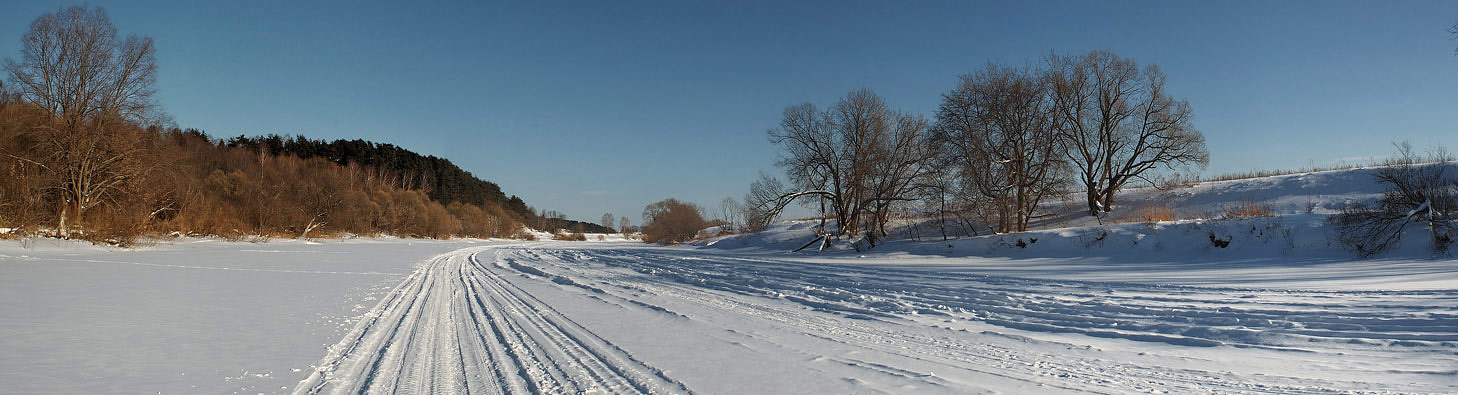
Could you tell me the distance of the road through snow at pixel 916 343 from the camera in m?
3.93

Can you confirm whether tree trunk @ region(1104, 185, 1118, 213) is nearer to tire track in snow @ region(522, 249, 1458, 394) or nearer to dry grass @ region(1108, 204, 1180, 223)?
dry grass @ region(1108, 204, 1180, 223)

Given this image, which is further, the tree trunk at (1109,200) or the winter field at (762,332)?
the tree trunk at (1109,200)

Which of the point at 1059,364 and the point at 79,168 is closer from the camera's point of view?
the point at 1059,364

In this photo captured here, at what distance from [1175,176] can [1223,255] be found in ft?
50.3

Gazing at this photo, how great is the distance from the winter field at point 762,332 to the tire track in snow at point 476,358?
1.2 inches

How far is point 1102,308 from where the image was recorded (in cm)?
690

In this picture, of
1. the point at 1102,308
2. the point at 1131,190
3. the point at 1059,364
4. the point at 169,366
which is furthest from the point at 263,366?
the point at 1131,190

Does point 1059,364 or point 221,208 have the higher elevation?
point 221,208

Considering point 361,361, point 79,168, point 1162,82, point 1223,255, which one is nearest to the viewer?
point 361,361

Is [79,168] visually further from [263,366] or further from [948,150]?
[948,150]

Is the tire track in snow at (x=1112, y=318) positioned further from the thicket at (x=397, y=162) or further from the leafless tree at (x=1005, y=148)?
the thicket at (x=397, y=162)

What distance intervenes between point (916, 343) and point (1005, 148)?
19.5 m

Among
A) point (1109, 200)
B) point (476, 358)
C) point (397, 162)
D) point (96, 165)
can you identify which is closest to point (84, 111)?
point (96, 165)

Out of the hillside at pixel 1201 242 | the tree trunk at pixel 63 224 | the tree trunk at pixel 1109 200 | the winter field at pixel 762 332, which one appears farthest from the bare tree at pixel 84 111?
the tree trunk at pixel 1109 200
